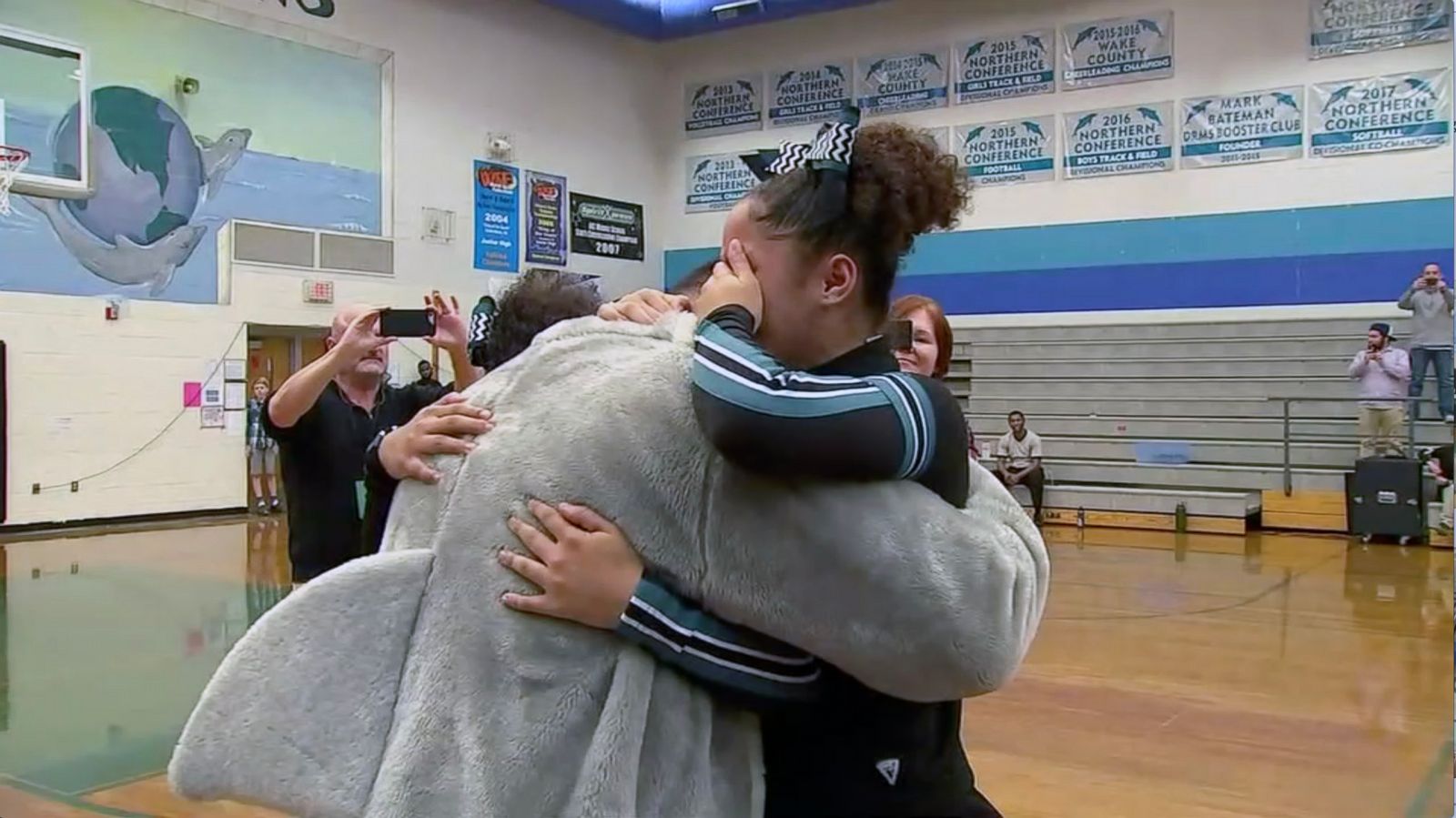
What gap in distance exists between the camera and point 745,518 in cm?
100

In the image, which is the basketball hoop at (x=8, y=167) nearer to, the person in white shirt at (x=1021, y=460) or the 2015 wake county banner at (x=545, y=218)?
the 2015 wake county banner at (x=545, y=218)

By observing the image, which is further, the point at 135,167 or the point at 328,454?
the point at 135,167

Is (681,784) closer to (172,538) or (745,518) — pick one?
(745,518)

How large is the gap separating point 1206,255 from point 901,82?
4.15 metres

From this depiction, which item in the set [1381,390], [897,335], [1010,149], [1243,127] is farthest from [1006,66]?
[897,335]

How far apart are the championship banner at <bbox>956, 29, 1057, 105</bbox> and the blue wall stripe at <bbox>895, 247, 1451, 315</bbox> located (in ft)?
6.73

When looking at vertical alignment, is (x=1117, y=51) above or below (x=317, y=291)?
above

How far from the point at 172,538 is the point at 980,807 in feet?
32.3

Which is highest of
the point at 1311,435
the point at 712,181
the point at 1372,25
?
the point at 1372,25

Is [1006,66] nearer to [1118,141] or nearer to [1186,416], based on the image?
[1118,141]

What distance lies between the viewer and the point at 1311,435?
449 inches

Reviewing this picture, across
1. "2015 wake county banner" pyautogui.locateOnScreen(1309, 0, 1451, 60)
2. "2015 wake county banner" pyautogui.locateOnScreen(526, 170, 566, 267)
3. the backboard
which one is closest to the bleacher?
"2015 wake county banner" pyautogui.locateOnScreen(1309, 0, 1451, 60)

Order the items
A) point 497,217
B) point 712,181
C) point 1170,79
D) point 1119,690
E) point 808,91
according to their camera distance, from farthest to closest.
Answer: point 712,181 < point 808,91 < point 497,217 < point 1170,79 < point 1119,690

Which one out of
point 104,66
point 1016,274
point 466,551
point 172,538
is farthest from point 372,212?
point 466,551
